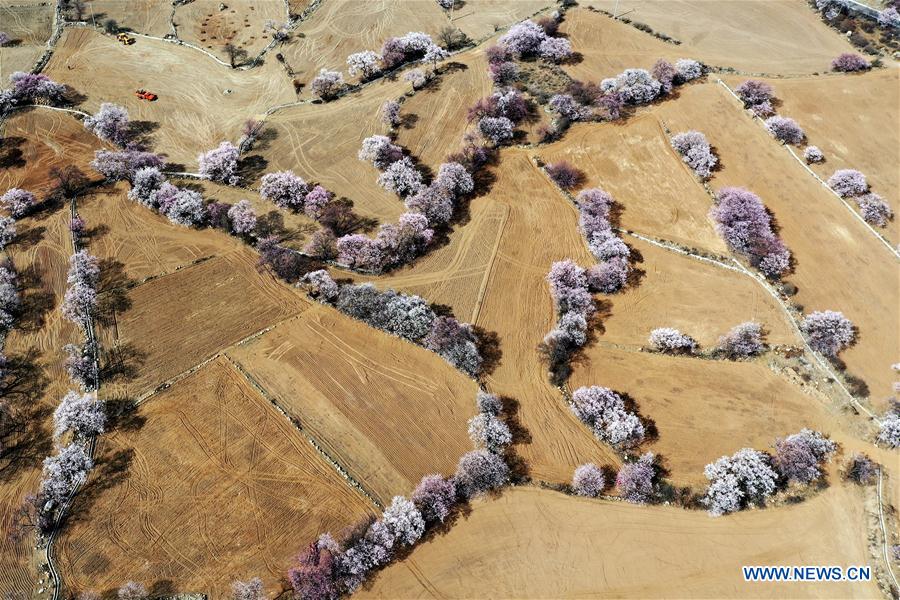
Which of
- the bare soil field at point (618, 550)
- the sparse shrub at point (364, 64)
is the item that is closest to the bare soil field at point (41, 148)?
the sparse shrub at point (364, 64)

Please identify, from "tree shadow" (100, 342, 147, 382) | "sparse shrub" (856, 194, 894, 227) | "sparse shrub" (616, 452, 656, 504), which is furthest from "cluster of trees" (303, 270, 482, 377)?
"sparse shrub" (856, 194, 894, 227)

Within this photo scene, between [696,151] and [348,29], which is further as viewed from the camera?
[348,29]

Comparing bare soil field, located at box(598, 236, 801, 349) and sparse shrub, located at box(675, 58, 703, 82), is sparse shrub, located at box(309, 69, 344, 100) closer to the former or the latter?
bare soil field, located at box(598, 236, 801, 349)

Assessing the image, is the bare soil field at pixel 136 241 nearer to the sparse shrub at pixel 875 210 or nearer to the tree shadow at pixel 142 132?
the tree shadow at pixel 142 132

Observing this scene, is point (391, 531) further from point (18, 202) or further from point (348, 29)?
point (348, 29)

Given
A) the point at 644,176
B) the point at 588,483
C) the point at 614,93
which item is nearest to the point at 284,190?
the point at 644,176
